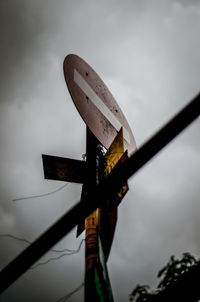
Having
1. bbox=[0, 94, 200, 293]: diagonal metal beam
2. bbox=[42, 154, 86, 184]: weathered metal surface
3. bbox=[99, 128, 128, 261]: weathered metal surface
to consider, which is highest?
bbox=[42, 154, 86, 184]: weathered metal surface

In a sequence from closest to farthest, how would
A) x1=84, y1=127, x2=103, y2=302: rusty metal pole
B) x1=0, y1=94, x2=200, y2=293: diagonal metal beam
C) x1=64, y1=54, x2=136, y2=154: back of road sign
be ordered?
1. x1=0, y1=94, x2=200, y2=293: diagonal metal beam
2. x1=84, y1=127, x2=103, y2=302: rusty metal pole
3. x1=64, y1=54, x2=136, y2=154: back of road sign

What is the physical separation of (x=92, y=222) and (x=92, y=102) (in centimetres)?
168

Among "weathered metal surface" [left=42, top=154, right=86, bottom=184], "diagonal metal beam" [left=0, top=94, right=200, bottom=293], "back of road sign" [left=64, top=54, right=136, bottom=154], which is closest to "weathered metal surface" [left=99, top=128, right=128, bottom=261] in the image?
"weathered metal surface" [left=42, top=154, right=86, bottom=184]

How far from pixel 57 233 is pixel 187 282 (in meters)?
0.84

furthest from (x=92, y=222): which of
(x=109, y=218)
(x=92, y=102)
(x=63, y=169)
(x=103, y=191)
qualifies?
(x=92, y=102)

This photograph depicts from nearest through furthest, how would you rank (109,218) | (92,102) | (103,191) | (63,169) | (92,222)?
(103,191) < (109,218) < (92,222) < (63,169) < (92,102)

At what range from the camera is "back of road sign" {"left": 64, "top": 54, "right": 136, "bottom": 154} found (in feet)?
10.4

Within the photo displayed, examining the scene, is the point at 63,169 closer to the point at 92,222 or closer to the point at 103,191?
the point at 92,222

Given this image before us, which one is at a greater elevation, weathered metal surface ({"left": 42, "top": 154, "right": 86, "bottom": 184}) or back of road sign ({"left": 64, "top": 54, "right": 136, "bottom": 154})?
back of road sign ({"left": 64, "top": 54, "right": 136, "bottom": 154})

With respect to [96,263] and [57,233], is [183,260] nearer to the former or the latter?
[96,263]

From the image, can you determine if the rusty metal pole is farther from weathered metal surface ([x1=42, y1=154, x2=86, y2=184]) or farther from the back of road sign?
the back of road sign

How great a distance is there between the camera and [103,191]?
1050 mm

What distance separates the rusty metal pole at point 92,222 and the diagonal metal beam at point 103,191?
83 millimetres

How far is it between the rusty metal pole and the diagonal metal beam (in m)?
0.08
